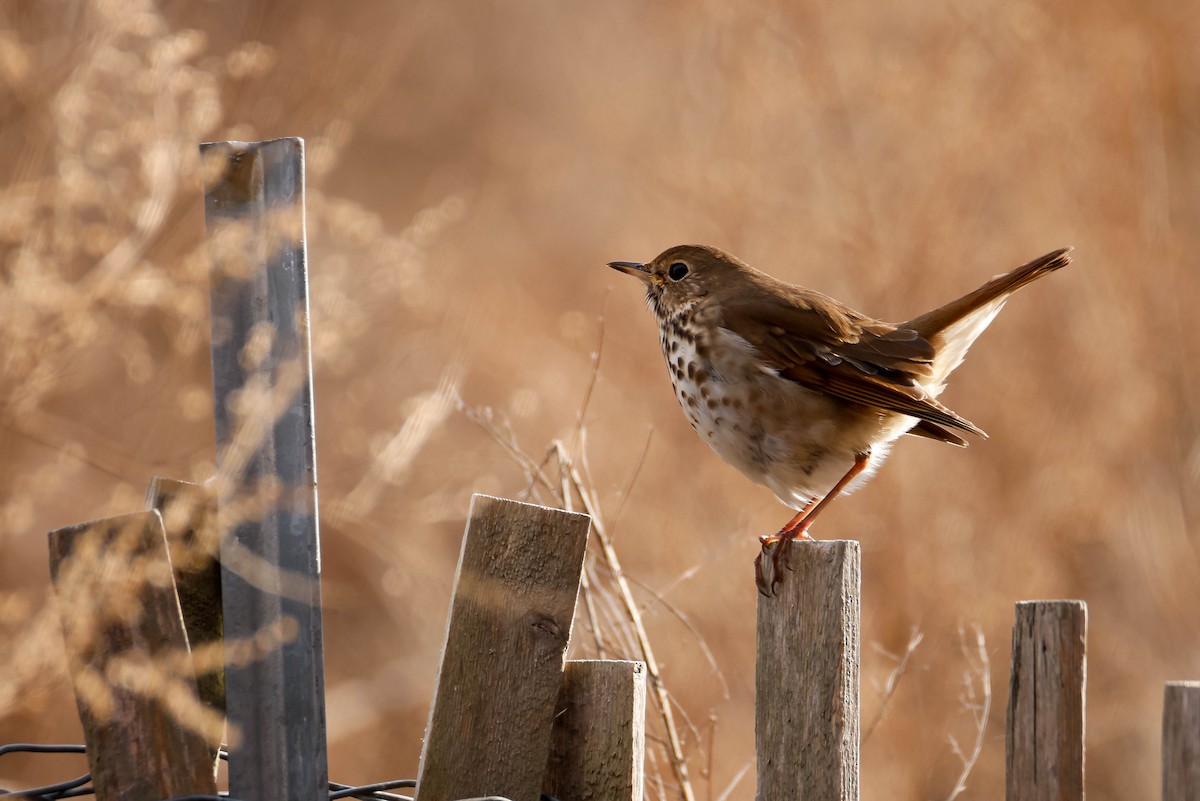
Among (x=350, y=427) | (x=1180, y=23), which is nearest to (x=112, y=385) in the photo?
(x=350, y=427)

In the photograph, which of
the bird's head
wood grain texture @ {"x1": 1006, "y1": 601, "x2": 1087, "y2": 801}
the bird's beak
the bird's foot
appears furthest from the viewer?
the bird's beak

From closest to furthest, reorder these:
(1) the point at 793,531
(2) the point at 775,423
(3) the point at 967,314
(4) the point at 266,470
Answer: (4) the point at 266,470 < (1) the point at 793,531 < (2) the point at 775,423 < (3) the point at 967,314

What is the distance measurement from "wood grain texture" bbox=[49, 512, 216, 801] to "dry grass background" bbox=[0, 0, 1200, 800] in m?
3.15

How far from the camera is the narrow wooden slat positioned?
182 cm

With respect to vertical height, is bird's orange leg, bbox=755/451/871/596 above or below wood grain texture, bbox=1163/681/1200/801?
above

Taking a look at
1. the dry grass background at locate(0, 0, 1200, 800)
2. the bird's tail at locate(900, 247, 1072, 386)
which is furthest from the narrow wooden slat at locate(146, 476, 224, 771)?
the dry grass background at locate(0, 0, 1200, 800)

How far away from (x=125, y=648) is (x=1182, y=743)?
1.40 meters

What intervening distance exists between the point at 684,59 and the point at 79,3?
135 inches

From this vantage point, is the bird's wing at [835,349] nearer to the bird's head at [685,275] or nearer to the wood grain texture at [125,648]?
the bird's head at [685,275]

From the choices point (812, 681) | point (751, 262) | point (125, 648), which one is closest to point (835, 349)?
point (812, 681)

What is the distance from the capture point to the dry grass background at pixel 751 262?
223 inches

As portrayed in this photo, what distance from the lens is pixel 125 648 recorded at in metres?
1.68

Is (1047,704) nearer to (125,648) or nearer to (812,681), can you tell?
(812,681)

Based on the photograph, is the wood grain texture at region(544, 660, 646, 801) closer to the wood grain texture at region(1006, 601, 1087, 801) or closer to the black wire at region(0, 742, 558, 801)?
the black wire at region(0, 742, 558, 801)
